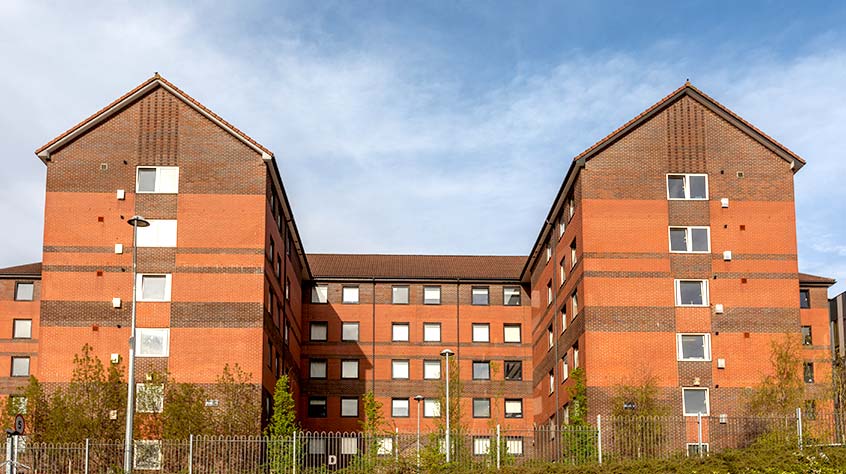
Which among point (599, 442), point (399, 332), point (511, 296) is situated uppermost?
point (511, 296)

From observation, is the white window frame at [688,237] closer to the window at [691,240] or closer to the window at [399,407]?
the window at [691,240]

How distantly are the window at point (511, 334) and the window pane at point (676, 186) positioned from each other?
24517mm

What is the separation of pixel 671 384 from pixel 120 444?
2121 centimetres

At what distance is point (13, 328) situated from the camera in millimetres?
68188

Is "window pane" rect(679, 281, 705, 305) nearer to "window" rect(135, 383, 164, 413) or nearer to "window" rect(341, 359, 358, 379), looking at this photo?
"window" rect(135, 383, 164, 413)

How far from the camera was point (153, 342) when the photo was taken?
43.2m

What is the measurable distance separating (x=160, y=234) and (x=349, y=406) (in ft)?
84.0

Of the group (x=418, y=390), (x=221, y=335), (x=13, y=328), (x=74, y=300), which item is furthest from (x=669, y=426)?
(x=13, y=328)

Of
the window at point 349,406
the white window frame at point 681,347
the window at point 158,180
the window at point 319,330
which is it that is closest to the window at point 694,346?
the white window frame at point 681,347

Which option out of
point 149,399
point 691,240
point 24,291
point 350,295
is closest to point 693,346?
point 691,240

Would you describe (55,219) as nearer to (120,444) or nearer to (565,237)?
(120,444)

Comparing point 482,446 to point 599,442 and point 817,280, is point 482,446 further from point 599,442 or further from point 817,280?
point 817,280

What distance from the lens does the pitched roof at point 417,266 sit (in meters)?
69.1

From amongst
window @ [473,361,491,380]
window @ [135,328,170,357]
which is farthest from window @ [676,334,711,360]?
window @ [473,361,491,380]
